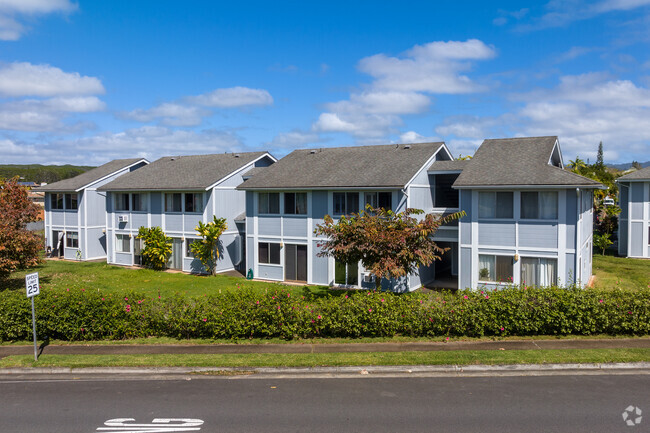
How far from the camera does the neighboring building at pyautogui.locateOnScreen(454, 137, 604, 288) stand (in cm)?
2023

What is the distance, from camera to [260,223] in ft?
90.6

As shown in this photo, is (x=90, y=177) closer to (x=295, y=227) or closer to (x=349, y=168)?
(x=295, y=227)

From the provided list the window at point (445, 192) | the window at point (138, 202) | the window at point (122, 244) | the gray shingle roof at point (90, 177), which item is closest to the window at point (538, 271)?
the window at point (445, 192)

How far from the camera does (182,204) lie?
30.5m

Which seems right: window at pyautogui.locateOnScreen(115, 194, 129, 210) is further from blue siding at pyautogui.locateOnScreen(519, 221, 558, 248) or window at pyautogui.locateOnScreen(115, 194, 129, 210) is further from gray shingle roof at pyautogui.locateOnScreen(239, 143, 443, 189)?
blue siding at pyautogui.locateOnScreen(519, 221, 558, 248)

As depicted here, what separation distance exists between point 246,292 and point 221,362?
313cm

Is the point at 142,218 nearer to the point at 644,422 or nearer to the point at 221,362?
the point at 221,362

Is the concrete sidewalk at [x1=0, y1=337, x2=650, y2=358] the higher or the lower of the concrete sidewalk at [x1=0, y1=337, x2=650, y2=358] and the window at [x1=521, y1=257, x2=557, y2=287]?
the lower

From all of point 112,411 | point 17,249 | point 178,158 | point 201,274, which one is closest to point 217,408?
point 112,411

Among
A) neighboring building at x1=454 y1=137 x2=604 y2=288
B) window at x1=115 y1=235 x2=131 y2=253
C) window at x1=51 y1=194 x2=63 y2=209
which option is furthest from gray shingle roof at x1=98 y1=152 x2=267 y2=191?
neighboring building at x1=454 y1=137 x2=604 y2=288

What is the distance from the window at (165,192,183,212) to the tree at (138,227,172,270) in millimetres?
1480

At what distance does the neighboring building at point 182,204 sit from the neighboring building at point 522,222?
14473 millimetres

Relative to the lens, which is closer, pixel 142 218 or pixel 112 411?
pixel 112 411

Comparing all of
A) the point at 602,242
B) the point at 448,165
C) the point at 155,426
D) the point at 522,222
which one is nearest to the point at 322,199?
the point at 448,165
